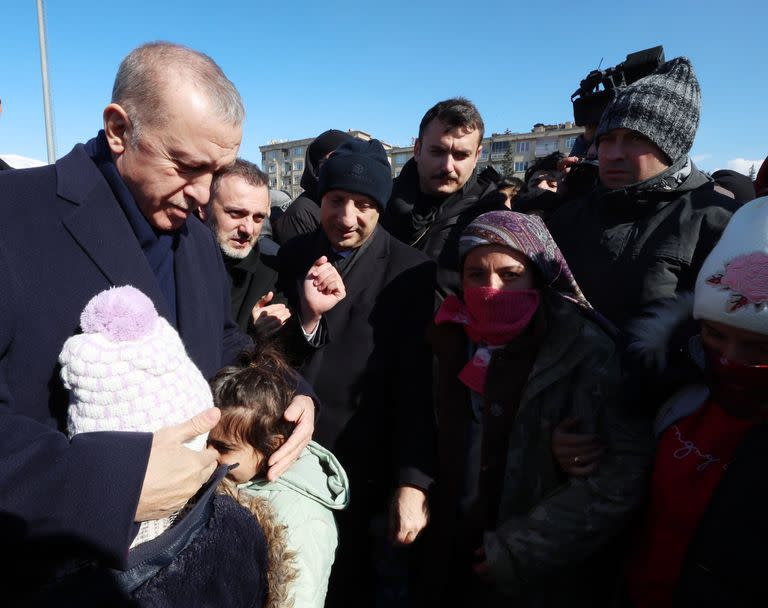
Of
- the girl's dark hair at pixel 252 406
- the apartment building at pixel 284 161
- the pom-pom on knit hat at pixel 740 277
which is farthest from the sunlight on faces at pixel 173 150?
the apartment building at pixel 284 161

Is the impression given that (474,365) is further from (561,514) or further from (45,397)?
(45,397)

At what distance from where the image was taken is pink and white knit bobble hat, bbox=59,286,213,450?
3.54ft

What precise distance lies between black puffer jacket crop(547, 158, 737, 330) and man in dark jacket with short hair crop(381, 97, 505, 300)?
77 cm

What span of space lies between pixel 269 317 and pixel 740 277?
6.24 ft

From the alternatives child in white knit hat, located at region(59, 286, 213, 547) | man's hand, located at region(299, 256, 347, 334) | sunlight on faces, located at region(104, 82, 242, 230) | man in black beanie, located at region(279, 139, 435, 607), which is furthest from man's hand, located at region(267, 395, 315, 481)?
sunlight on faces, located at region(104, 82, 242, 230)

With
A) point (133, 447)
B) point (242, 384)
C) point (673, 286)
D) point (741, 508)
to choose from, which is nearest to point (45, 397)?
point (133, 447)

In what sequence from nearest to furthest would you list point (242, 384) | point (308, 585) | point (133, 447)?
1. point (133, 447)
2. point (308, 585)
3. point (242, 384)

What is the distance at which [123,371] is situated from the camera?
3.52 feet

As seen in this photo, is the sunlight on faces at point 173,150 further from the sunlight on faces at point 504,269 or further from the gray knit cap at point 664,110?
the gray knit cap at point 664,110

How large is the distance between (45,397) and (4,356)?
5.4 inches

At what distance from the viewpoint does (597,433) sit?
62.1 inches

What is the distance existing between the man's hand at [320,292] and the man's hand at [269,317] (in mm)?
296

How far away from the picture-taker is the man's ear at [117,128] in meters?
1.42

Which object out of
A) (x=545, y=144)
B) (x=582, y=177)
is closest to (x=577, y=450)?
(x=582, y=177)
